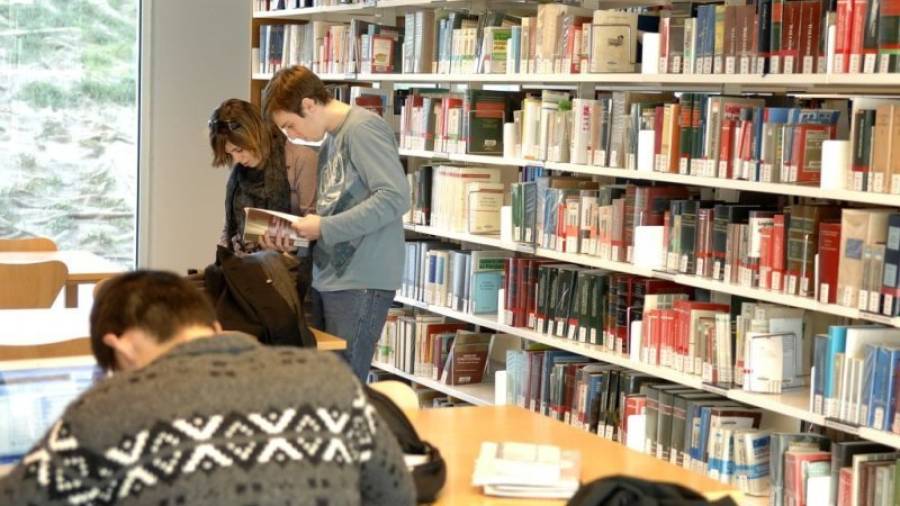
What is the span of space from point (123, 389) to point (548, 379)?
3.79 metres

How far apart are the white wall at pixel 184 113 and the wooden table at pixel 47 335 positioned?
4239 millimetres

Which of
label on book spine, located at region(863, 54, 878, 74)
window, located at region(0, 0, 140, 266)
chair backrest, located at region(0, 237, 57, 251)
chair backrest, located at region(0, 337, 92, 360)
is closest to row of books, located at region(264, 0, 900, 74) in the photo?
label on book spine, located at region(863, 54, 878, 74)

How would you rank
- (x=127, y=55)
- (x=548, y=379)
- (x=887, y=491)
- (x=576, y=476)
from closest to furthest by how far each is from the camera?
1. (x=576, y=476)
2. (x=887, y=491)
3. (x=548, y=379)
4. (x=127, y=55)

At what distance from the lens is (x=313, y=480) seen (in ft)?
6.26

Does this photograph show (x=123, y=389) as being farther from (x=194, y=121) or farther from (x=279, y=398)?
(x=194, y=121)

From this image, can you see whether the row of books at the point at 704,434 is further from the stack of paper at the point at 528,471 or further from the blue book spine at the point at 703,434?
the stack of paper at the point at 528,471

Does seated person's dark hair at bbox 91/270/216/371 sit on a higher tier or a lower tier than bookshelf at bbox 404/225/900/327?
higher

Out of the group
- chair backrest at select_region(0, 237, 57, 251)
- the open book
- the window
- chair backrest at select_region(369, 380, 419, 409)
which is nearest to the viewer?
chair backrest at select_region(369, 380, 419, 409)

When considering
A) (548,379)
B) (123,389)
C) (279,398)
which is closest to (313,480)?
(279,398)

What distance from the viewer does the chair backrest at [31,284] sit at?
532 cm

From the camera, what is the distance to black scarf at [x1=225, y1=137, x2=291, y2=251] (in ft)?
16.7

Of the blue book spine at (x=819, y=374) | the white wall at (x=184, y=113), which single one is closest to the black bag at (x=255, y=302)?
the blue book spine at (x=819, y=374)

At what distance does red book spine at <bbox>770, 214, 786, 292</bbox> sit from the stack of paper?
164cm

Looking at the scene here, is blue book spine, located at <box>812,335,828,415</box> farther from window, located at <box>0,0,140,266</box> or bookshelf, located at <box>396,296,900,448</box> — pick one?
window, located at <box>0,0,140,266</box>
